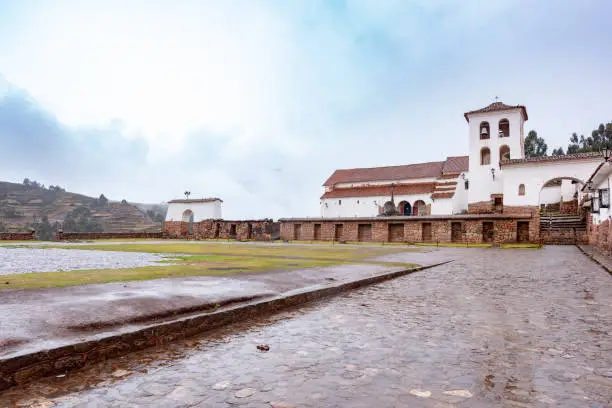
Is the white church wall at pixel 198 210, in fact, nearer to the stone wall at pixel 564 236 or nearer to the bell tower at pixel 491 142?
the bell tower at pixel 491 142

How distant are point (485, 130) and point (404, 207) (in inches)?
522

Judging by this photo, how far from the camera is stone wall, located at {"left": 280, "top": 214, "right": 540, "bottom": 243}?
3162 cm

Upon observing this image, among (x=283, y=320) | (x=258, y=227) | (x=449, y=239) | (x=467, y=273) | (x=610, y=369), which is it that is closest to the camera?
(x=610, y=369)

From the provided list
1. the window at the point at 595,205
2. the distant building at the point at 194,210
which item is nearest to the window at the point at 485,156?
the window at the point at 595,205

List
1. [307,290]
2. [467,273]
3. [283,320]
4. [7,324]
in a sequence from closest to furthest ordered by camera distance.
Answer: [7,324] → [283,320] → [307,290] → [467,273]

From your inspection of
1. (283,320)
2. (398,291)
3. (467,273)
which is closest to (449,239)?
(467,273)

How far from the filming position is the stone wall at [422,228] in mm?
31625

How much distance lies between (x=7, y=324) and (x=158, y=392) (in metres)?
1.89

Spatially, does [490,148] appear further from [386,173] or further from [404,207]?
[386,173]

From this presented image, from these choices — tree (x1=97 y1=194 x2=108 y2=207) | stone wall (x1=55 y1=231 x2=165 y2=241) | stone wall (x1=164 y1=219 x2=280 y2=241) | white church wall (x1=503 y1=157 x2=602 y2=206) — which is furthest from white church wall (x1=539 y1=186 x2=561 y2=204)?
tree (x1=97 y1=194 x2=108 y2=207)

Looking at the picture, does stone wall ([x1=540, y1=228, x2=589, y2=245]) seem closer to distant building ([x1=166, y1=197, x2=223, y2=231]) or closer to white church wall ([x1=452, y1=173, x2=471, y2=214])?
white church wall ([x1=452, y1=173, x2=471, y2=214])

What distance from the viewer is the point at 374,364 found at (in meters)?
3.36

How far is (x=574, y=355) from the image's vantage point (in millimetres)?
3660

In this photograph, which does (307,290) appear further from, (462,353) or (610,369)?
(610,369)
